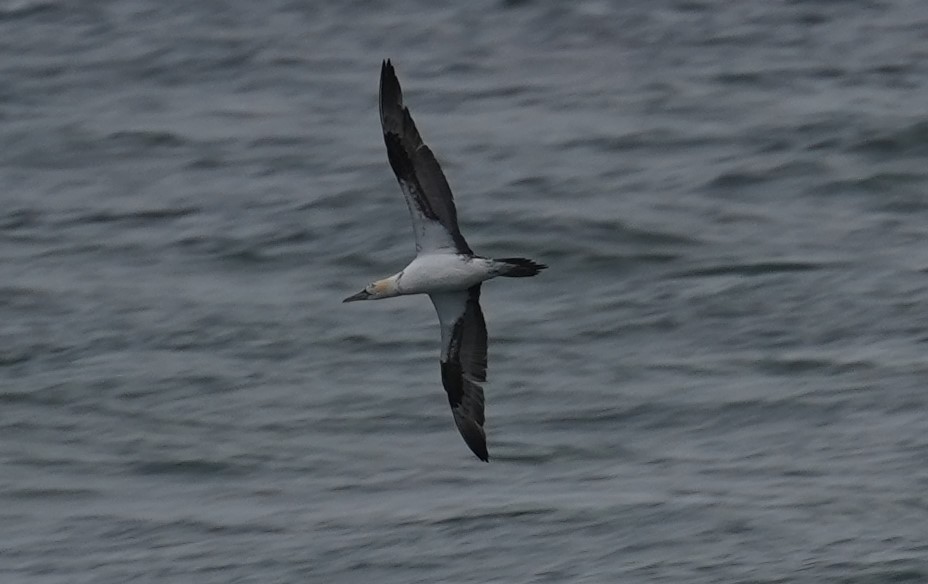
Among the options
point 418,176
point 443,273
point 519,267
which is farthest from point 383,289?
point 519,267

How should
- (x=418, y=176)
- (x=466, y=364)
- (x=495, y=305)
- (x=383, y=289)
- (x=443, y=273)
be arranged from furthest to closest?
(x=495, y=305)
(x=466, y=364)
(x=383, y=289)
(x=443, y=273)
(x=418, y=176)

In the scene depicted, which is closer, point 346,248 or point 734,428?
point 734,428

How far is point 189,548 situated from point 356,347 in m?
3.46

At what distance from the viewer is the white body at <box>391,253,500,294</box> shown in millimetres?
14547

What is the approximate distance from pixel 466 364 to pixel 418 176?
1812 mm

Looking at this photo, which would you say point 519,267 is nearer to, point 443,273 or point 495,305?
point 443,273

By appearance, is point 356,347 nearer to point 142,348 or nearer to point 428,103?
point 142,348

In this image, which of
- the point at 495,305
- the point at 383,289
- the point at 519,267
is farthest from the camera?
the point at 495,305

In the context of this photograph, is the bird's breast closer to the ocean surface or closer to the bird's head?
the bird's head

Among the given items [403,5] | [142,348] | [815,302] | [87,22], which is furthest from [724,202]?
[87,22]

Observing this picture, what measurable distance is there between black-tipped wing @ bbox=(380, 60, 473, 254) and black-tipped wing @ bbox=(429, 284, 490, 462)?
991mm

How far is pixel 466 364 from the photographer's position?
15.7 metres

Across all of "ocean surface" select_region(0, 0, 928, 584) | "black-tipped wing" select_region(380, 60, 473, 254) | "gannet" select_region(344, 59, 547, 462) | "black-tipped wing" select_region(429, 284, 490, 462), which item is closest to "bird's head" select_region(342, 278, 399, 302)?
"gannet" select_region(344, 59, 547, 462)

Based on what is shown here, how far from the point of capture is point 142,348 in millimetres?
22484
